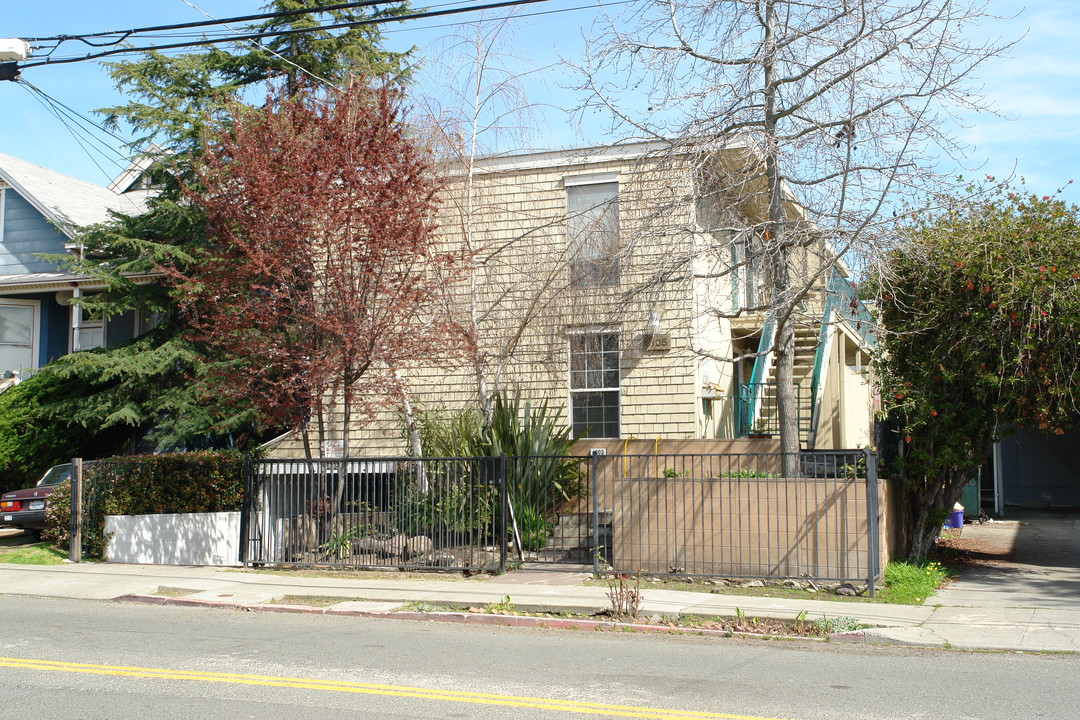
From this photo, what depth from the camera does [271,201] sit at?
13164 mm

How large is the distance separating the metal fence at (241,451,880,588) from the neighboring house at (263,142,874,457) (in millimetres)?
2041

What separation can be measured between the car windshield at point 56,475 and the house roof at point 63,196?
A: 5820 mm

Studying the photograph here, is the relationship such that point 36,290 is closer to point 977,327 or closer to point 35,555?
point 35,555

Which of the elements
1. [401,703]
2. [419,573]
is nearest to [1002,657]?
[401,703]

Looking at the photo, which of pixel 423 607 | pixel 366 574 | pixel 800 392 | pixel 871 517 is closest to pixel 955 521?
pixel 800 392

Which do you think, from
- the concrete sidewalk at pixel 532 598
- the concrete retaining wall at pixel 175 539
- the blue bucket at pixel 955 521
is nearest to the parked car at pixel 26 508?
the concrete sidewalk at pixel 532 598

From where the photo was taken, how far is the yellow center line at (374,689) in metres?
6.39

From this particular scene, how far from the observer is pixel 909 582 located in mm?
11984

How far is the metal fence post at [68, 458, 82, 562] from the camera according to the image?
15.5 metres

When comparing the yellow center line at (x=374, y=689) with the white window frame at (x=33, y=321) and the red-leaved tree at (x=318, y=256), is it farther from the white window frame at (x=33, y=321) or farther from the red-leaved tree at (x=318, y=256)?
the white window frame at (x=33, y=321)

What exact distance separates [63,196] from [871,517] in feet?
76.6

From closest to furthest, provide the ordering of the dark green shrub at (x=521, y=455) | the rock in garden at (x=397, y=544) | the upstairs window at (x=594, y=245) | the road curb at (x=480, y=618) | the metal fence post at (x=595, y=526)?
the road curb at (x=480, y=618), the metal fence post at (x=595, y=526), the rock in garden at (x=397, y=544), the dark green shrub at (x=521, y=455), the upstairs window at (x=594, y=245)

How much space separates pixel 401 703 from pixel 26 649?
13.7 ft

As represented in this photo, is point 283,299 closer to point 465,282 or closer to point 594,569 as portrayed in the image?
point 465,282
